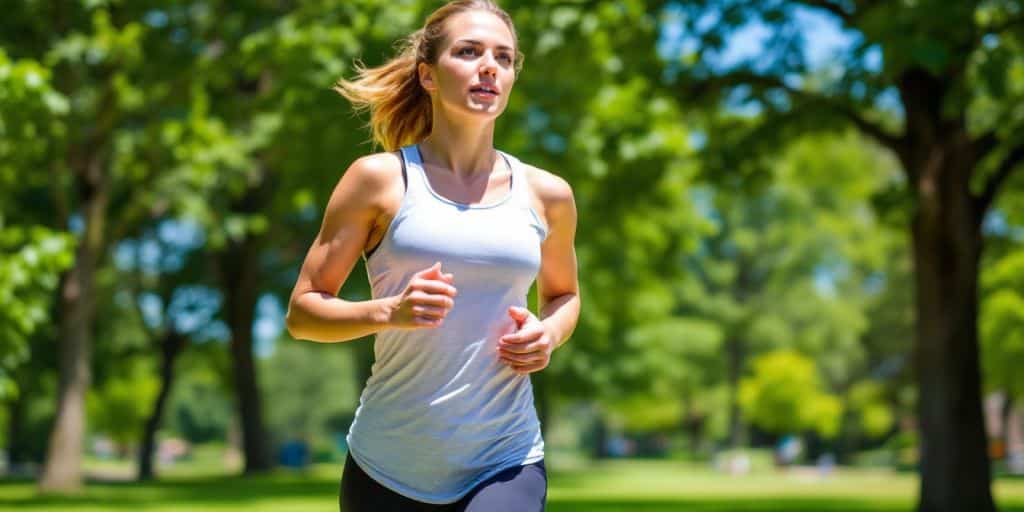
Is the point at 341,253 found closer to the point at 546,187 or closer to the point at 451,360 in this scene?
the point at 451,360

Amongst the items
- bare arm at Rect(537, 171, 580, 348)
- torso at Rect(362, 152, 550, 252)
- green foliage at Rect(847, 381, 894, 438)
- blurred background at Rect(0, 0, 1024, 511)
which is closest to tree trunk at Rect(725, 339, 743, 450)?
green foliage at Rect(847, 381, 894, 438)

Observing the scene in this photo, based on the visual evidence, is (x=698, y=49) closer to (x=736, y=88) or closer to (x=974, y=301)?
(x=736, y=88)

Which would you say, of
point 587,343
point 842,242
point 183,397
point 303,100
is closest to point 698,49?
point 303,100

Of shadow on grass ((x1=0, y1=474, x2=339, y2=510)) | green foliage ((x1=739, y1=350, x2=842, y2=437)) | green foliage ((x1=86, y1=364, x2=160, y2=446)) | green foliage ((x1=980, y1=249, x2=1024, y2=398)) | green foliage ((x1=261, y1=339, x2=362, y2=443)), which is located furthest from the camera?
green foliage ((x1=261, y1=339, x2=362, y2=443))

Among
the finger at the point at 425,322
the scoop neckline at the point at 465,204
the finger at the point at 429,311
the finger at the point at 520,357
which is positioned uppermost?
the scoop neckline at the point at 465,204

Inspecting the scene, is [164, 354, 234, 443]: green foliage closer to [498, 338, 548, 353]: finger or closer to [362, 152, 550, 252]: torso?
[362, 152, 550, 252]: torso

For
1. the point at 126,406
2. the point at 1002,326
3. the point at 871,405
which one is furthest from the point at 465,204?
the point at 871,405

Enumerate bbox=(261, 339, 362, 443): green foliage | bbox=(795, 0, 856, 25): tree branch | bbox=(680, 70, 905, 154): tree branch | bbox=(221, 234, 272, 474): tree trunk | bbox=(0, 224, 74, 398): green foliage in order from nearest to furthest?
bbox=(0, 224, 74, 398): green foliage < bbox=(795, 0, 856, 25): tree branch < bbox=(680, 70, 905, 154): tree branch < bbox=(221, 234, 272, 474): tree trunk < bbox=(261, 339, 362, 443): green foliage

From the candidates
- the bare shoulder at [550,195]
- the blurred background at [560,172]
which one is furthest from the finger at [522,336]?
the blurred background at [560,172]

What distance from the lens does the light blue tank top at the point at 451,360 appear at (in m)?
3.45

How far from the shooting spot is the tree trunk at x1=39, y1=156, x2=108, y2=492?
84.9ft

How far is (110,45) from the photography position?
74.6 ft

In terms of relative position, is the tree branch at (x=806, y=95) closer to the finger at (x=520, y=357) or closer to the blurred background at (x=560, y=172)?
the blurred background at (x=560, y=172)

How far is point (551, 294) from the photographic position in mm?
3957
